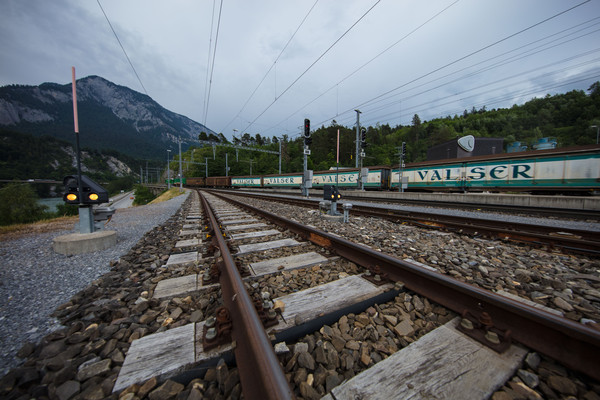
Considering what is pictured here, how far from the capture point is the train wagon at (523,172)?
10.4 meters

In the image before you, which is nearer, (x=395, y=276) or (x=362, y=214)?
(x=395, y=276)

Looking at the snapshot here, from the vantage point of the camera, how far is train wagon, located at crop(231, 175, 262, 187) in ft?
117

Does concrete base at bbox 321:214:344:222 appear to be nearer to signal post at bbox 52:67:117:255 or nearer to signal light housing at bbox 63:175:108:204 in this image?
signal post at bbox 52:67:117:255

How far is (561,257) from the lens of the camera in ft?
10.3

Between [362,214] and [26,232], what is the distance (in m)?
8.61

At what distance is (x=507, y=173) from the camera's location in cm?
1308

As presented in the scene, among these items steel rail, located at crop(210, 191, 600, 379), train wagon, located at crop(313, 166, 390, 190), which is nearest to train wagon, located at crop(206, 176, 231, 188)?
train wagon, located at crop(313, 166, 390, 190)

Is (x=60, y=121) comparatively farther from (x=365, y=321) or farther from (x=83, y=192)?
(x=365, y=321)

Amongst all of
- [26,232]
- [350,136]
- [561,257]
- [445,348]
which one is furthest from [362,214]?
[350,136]

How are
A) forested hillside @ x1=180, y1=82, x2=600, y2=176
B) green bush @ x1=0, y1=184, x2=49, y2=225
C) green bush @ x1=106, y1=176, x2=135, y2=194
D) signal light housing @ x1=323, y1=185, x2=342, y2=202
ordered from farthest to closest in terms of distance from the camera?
green bush @ x1=106, y1=176, x2=135, y2=194 < forested hillside @ x1=180, y1=82, x2=600, y2=176 < green bush @ x1=0, y1=184, x2=49, y2=225 < signal light housing @ x1=323, y1=185, x2=342, y2=202

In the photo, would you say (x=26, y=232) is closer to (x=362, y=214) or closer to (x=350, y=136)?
(x=362, y=214)

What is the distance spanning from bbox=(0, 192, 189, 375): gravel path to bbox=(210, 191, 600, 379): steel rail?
2874 mm

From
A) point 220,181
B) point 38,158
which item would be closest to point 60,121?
point 38,158

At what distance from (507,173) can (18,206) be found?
24.4 m
